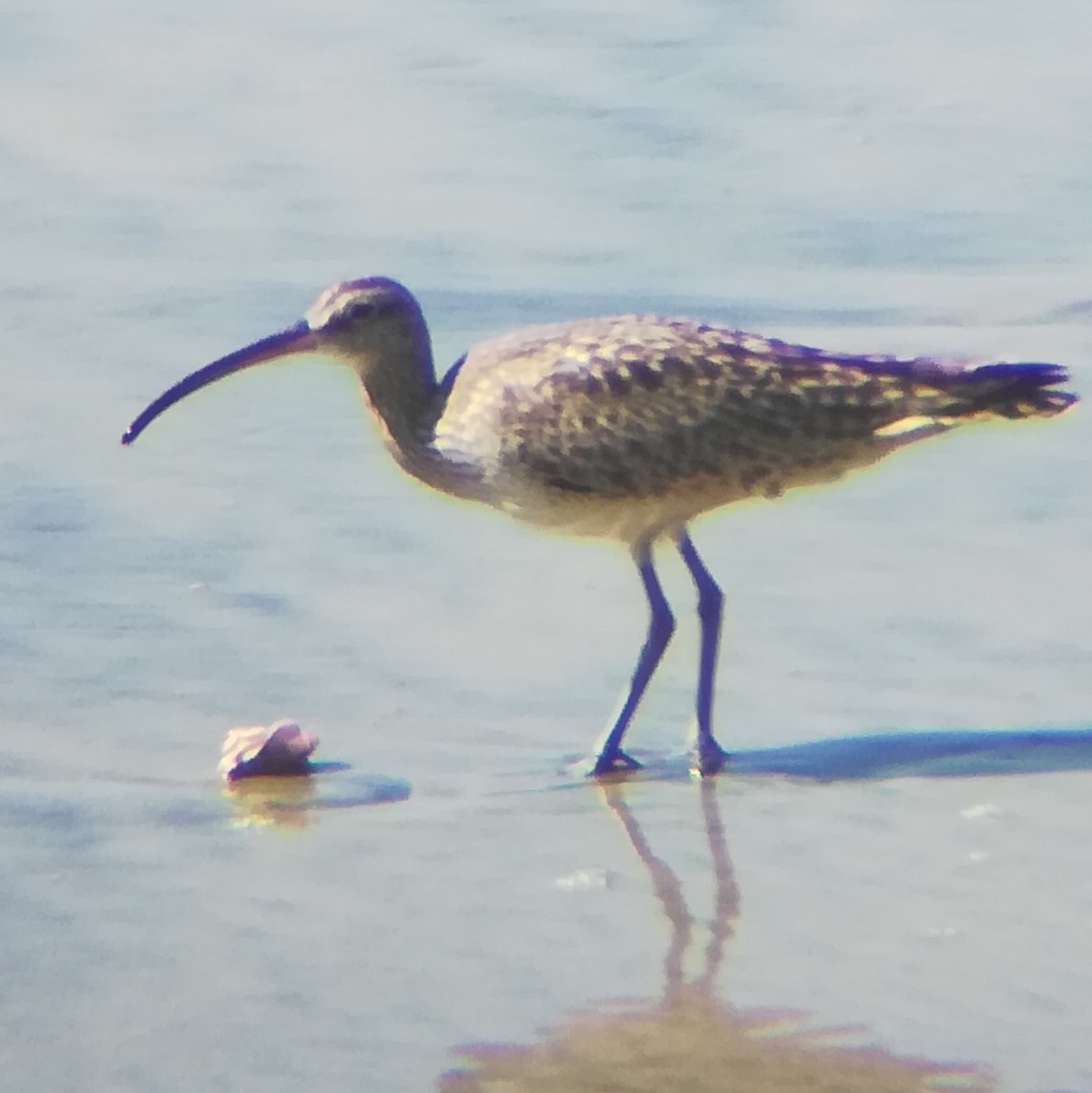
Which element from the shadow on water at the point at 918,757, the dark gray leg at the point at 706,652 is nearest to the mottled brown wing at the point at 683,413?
the dark gray leg at the point at 706,652

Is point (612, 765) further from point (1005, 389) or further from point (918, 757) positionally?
point (1005, 389)

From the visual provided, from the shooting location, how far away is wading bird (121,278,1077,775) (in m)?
7.55

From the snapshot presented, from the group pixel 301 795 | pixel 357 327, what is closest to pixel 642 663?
pixel 301 795

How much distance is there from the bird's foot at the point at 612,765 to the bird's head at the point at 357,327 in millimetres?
1642

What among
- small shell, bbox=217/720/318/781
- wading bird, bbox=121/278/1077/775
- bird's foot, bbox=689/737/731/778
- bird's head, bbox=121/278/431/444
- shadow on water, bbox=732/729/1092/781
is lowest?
bird's foot, bbox=689/737/731/778

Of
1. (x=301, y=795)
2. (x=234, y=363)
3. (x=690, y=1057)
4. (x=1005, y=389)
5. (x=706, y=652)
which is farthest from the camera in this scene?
(x=234, y=363)

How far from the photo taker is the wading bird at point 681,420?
7.55 m

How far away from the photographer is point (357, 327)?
8.14 metres

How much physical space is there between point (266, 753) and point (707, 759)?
41.4 inches

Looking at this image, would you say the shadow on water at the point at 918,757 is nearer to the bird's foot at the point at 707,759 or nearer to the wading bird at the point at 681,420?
the bird's foot at the point at 707,759

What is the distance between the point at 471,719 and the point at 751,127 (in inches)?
237

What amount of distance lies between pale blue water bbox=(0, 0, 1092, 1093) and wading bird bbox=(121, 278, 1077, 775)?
32cm

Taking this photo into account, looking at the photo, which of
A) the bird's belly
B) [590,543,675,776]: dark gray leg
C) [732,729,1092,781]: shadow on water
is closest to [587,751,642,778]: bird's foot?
[590,543,675,776]: dark gray leg

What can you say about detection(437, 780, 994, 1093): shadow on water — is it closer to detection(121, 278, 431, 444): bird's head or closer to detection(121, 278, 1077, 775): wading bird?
detection(121, 278, 1077, 775): wading bird
